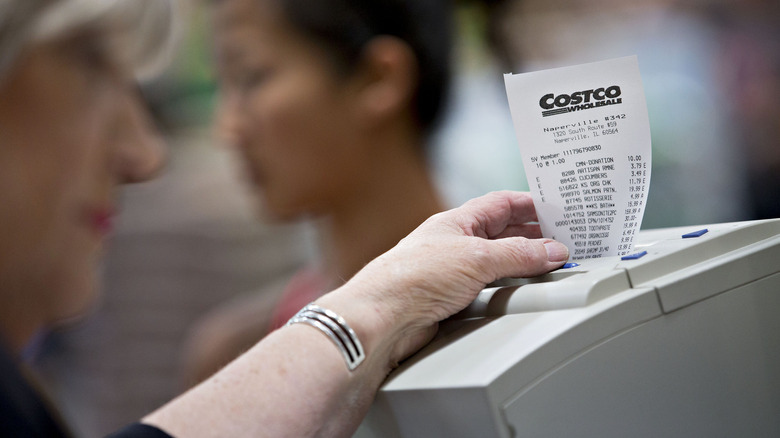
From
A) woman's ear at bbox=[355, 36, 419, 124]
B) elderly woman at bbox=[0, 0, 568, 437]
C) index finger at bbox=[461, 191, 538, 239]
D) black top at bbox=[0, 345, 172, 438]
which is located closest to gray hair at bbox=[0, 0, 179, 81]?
elderly woman at bbox=[0, 0, 568, 437]

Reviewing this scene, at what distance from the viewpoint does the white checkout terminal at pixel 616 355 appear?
0.50m

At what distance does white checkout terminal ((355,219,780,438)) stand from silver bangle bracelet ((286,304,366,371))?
0.03m

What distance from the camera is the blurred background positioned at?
66.2 inches

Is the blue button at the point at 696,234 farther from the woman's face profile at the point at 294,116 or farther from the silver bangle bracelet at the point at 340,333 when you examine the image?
the woman's face profile at the point at 294,116

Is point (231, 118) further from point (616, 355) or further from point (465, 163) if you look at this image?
point (616, 355)

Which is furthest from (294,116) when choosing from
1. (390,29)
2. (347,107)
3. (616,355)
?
(616,355)

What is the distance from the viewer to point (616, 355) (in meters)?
0.54

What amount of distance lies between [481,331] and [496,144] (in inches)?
46.9

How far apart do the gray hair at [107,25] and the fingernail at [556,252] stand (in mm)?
928

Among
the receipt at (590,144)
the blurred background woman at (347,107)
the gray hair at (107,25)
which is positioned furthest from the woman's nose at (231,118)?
the receipt at (590,144)

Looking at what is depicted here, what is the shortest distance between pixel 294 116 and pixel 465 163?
0.56m

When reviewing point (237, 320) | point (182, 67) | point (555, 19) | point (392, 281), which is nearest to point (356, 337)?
point (392, 281)

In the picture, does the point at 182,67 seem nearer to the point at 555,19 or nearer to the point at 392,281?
the point at 555,19

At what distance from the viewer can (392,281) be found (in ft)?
1.95
